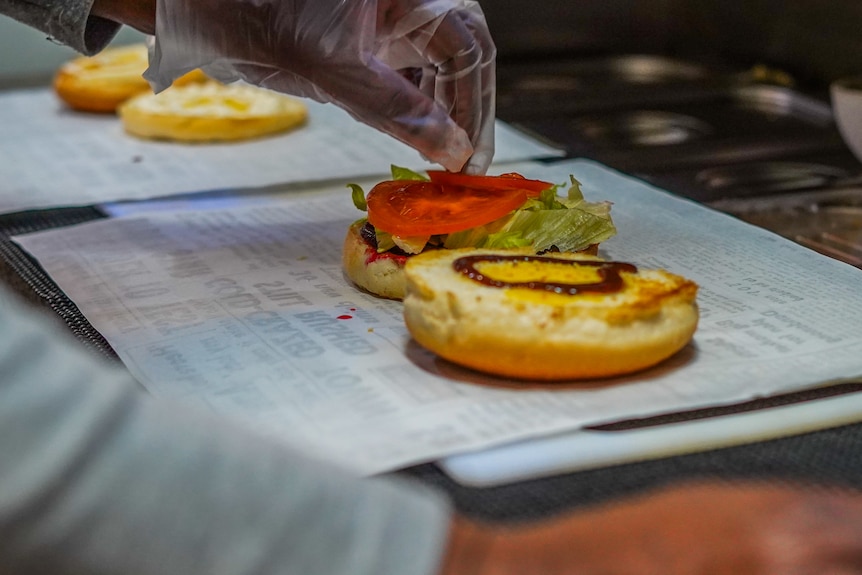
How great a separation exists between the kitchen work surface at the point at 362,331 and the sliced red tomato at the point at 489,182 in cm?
21

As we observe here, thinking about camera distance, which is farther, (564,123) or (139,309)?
(564,123)

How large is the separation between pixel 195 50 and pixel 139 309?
54 centimetres

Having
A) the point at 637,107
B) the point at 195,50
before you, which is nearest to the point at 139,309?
the point at 195,50

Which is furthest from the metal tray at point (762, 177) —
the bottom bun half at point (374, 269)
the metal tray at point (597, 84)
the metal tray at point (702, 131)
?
the bottom bun half at point (374, 269)

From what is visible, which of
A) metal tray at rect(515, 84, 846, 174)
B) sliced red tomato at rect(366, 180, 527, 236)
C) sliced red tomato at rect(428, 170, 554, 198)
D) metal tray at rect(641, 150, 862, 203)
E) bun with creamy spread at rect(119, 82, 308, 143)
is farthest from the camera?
bun with creamy spread at rect(119, 82, 308, 143)

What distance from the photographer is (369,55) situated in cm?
195

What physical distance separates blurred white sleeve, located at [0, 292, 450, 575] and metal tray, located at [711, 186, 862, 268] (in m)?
1.52

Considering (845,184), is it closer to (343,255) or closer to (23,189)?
(343,255)

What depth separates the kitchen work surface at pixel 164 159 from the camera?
266 cm

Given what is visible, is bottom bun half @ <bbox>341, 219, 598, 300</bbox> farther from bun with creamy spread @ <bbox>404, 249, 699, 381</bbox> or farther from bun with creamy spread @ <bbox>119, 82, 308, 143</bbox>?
bun with creamy spread @ <bbox>119, 82, 308, 143</bbox>

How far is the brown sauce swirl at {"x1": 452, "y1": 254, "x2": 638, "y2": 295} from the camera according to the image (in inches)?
61.4

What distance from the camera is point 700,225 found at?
7.35 feet

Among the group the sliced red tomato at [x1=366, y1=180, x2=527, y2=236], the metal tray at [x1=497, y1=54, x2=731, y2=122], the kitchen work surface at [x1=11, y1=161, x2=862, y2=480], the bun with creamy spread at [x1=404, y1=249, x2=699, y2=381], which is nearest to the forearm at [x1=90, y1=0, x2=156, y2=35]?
the kitchen work surface at [x1=11, y1=161, x2=862, y2=480]

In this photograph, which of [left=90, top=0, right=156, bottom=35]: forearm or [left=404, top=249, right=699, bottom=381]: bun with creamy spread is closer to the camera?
[left=404, top=249, right=699, bottom=381]: bun with creamy spread
